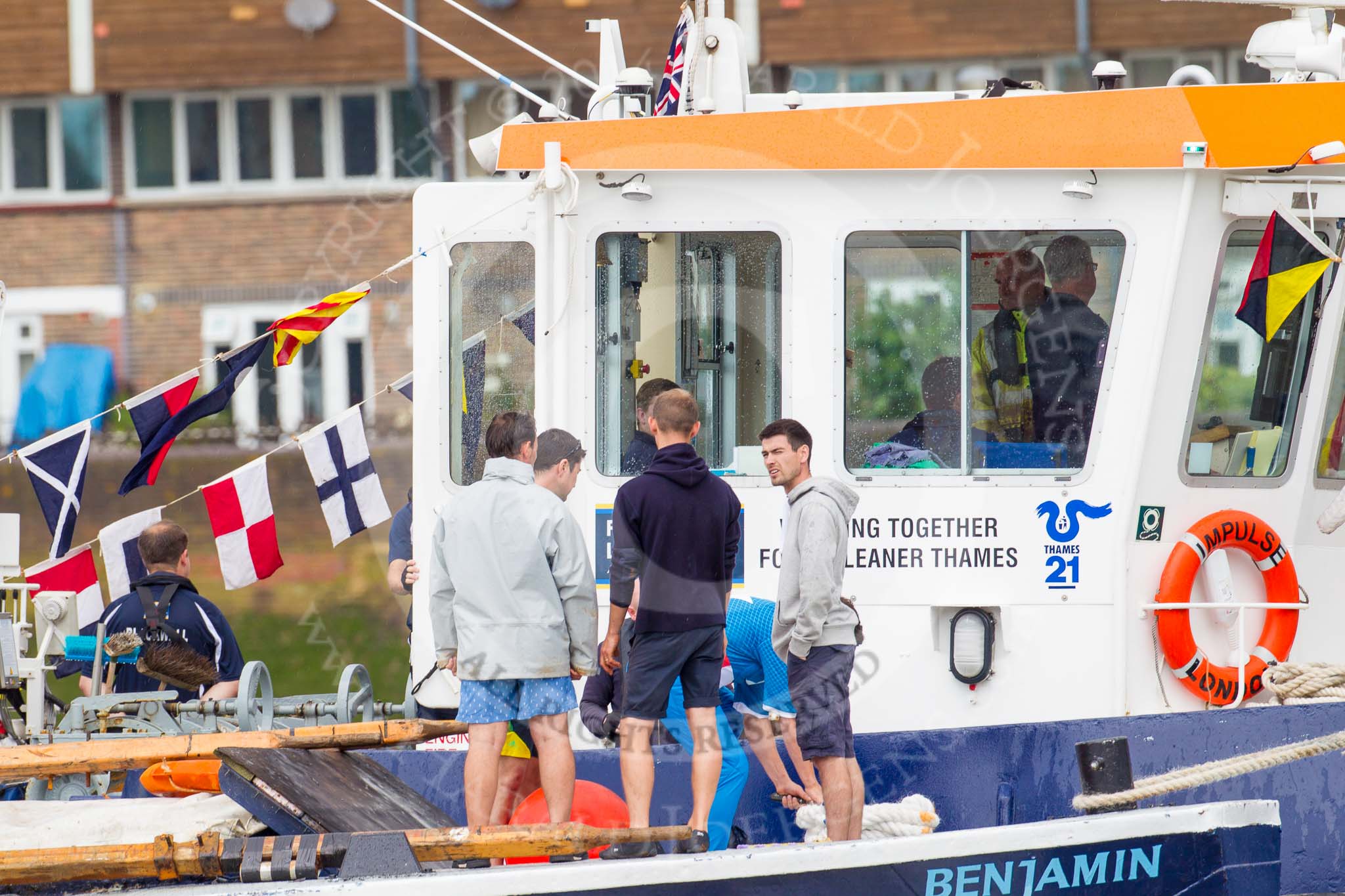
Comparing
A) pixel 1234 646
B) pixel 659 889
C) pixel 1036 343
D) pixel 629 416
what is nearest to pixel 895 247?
pixel 1036 343

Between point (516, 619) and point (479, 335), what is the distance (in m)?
1.53

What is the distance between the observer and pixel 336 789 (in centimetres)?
539

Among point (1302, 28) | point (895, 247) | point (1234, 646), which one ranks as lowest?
point (1234, 646)

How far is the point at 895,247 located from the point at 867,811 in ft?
6.77

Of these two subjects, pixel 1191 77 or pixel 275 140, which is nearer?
pixel 1191 77

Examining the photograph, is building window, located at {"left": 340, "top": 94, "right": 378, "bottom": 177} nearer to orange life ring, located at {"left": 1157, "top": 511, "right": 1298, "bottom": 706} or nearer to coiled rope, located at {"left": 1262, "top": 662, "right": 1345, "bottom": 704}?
orange life ring, located at {"left": 1157, "top": 511, "right": 1298, "bottom": 706}

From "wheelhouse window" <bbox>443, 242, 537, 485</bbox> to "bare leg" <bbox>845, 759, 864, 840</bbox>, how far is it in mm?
1966

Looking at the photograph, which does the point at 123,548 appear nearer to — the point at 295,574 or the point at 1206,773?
the point at 1206,773

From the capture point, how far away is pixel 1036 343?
621cm

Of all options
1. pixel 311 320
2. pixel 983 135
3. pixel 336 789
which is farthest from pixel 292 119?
pixel 336 789

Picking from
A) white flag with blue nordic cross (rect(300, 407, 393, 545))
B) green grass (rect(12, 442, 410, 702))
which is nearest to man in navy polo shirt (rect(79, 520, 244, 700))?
white flag with blue nordic cross (rect(300, 407, 393, 545))

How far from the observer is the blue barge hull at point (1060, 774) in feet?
19.2

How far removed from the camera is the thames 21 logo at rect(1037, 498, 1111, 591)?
6152mm

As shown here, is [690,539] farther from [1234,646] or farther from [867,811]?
[1234,646]
